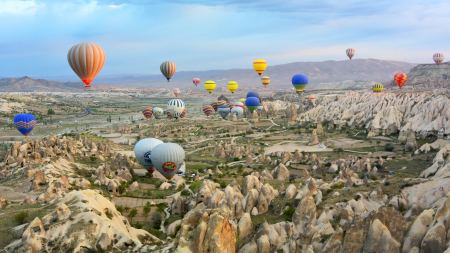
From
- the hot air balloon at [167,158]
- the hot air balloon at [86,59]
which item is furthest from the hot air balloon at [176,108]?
the hot air balloon at [167,158]

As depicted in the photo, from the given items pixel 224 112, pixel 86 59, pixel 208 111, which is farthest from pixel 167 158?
pixel 208 111

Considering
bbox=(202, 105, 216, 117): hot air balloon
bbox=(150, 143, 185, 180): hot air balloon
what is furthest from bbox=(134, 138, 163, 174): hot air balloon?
bbox=(202, 105, 216, 117): hot air balloon

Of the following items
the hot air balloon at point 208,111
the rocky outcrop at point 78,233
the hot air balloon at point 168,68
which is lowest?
the hot air balloon at point 208,111

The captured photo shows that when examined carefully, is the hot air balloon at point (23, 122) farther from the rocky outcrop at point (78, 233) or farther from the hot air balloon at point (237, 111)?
the hot air balloon at point (237, 111)

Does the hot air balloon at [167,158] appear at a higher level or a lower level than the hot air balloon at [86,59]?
lower

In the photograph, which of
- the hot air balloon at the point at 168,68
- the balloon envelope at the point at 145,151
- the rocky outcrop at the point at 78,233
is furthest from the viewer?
the hot air balloon at the point at 168,68

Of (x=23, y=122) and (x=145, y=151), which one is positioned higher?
(x=23, y=122)

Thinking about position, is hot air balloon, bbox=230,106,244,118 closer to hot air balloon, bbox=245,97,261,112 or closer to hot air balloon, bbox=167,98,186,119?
hot air balloon, bbox=245,97,261,112

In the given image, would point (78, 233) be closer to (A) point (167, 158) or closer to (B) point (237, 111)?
(A) point (167, 158)
